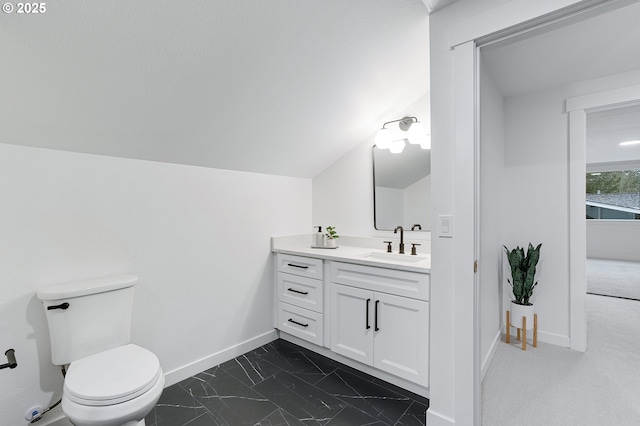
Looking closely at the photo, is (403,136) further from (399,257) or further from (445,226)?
(445,226)

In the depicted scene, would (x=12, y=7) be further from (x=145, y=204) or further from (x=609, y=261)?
(x=609, y=261)

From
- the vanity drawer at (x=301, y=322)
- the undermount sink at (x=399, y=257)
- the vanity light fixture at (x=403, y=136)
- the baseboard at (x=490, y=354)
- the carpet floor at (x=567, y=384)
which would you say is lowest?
the carpet floor at (x=567, y=384)

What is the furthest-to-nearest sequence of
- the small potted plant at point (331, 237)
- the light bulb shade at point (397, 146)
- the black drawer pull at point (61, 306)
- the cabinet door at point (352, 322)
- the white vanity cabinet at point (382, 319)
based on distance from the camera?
the small potted plant at point (331, 237), the light bulb shade at point (397, 146), the cabinet door at point (352, 322), the white vanity cabinet at point (382, 319), the black drawer pull at point (61, 306)

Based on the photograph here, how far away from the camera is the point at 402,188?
102 inches

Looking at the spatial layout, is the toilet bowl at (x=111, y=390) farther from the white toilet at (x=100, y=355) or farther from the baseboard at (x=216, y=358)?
the baseboard at (x=216, y=358)

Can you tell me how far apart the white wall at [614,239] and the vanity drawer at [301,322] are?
22.2 ft

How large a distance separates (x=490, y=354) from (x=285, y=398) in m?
1.64

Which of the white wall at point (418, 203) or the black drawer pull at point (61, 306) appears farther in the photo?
the white wall at point (418, 203)

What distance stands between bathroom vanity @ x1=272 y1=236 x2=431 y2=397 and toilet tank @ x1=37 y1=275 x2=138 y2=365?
3.96 feet

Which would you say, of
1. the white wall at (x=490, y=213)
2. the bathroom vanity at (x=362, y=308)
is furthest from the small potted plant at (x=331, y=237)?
the white wall at (x=490, y=213)

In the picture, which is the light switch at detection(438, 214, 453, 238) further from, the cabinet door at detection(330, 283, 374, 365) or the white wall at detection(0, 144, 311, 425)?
the white wall at detection(0, 144, 311, 425)

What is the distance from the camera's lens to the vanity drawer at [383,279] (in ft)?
5.80

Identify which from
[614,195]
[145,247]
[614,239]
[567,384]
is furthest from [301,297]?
[614,195]

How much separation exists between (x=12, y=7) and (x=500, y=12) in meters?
1.97
